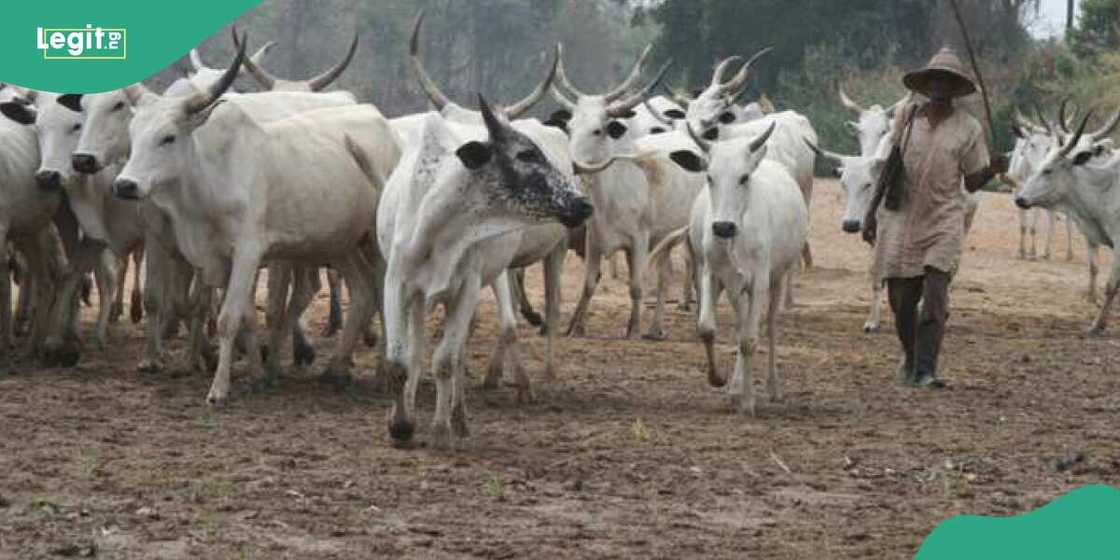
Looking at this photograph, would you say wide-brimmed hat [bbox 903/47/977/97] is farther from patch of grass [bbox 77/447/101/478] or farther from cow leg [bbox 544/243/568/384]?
patch of grass [bbox 77/447/101/478]

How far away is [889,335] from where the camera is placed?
16.3 m

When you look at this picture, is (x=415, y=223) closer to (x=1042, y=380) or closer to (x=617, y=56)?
(x=1042, y=380)

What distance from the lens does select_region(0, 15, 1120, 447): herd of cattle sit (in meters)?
9.94

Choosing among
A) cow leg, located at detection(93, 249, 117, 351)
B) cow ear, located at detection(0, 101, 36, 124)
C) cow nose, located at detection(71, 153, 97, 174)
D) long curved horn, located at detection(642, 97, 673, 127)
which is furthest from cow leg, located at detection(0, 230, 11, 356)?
long curved horn, located at detection(642, 97, 673, 127)

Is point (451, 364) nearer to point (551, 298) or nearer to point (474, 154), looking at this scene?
point (474, 154)

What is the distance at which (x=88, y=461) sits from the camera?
9273 millimetres

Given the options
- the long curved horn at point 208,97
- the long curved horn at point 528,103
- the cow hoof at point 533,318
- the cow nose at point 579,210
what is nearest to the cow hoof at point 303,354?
the long curved horn at point 528,103

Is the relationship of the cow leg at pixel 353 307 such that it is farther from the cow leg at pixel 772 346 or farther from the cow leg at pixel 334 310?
the cow leg at pixel 334 310

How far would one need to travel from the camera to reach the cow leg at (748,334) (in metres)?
11.5

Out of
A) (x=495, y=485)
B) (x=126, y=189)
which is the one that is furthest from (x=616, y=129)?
(x=495, y=485)

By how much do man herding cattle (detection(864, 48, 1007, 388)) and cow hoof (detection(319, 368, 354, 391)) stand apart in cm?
304

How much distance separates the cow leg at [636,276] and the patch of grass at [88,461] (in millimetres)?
6416

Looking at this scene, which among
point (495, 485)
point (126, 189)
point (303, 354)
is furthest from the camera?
point (303, 354)

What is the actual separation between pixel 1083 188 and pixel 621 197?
4.19 meters
